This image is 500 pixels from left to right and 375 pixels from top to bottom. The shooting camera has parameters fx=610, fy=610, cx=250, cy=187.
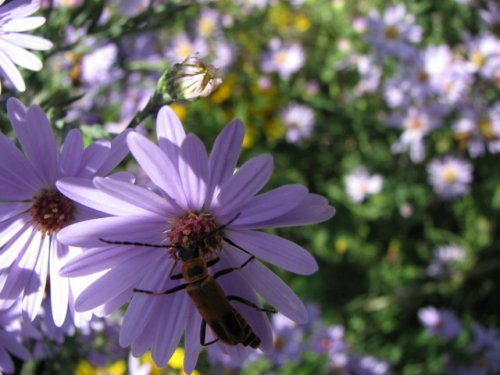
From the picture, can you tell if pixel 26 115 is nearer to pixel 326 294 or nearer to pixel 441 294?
pixel 326 294

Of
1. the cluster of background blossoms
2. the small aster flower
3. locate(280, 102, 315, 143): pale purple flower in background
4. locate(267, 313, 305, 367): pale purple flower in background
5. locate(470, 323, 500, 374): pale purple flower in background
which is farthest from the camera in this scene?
locate(280, 102, 315, 143): pale purple flower in background

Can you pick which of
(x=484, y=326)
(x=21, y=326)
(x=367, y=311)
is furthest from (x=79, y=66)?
(x=484, y=326)

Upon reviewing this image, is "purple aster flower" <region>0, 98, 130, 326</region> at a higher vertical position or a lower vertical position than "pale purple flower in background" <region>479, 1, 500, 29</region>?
lower

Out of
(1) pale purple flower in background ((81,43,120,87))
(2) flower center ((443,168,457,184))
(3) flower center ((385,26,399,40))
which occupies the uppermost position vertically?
(3) flower center ((385,26,399,40))

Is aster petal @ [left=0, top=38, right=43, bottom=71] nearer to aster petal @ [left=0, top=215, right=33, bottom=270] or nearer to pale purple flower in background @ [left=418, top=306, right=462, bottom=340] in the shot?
aster petal @ [left=0, top=215, right=33, bottom=270]

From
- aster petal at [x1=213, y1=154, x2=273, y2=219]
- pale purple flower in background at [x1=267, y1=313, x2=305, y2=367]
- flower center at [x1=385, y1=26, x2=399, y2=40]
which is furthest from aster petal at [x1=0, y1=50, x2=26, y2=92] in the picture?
flower center at [x1=385, y1=26, x2=399, y2=40]

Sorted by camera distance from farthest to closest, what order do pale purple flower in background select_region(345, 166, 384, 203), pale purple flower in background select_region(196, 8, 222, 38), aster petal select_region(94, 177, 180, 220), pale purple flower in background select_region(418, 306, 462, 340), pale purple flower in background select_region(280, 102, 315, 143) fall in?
pale purple flower in background select_region(196, 8, 222, 38) < pale purple flower in background select_region(280, 102, 315, 143) < pale purple flower in background select_region(345, 166, 384, 203) < pale purple flower in background select_region(418, 306, 462, 340) < aster petal select_region(94, 177, 180, 220)

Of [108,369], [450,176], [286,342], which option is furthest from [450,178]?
[108,369]

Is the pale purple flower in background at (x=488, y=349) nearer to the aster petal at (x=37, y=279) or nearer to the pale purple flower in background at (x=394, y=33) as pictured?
the pale purple flower in background at (x=394, y=33)
